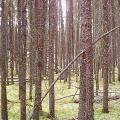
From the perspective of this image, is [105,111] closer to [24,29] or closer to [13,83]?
[24,29]

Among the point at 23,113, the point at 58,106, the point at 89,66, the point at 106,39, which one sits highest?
the point at 106,39

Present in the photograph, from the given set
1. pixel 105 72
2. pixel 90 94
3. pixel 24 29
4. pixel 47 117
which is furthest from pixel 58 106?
pixel 90 94

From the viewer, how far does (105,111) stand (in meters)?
10.2

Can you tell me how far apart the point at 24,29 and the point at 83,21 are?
11.0 feet

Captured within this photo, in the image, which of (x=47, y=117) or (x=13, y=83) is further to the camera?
(x=13, y=83)

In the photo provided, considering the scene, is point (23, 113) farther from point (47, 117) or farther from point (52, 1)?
point (52, 1)

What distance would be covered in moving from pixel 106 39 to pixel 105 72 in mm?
1959

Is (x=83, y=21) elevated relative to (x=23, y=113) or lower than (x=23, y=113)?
elevated

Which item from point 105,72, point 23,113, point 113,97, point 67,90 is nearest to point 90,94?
point 23,113

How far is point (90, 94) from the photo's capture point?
483cm

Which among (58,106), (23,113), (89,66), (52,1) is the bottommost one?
(58,106)

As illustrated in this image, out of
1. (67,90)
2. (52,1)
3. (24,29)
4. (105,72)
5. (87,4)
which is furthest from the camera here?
(67,90)

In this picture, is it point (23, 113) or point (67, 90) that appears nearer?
Result: point (23, 113)

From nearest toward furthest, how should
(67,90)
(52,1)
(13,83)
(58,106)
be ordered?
1. (52,1)
2. (58,106)
3. (67,90)
4. (13,83)
